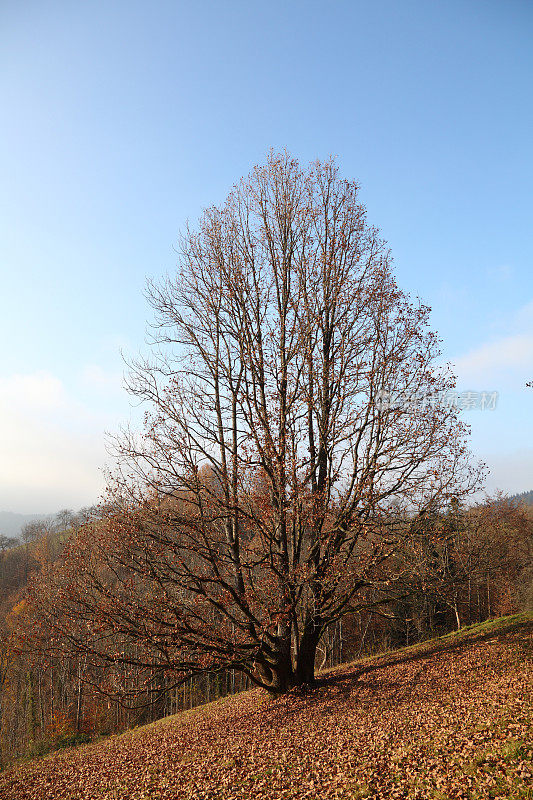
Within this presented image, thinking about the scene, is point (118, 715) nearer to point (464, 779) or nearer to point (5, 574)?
point (464, 779)

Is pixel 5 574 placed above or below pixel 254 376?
Answer: below

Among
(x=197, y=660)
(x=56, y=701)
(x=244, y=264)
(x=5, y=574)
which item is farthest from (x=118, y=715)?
(x=5, y=574)

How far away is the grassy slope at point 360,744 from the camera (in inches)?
239

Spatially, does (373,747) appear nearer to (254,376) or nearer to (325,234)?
(254,376)

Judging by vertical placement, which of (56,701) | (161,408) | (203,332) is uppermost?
(203,332)

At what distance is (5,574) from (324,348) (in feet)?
233

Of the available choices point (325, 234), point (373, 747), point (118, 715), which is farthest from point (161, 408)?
point (118, 715)

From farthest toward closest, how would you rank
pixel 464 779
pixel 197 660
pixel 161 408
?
pixel 161 408
pixel 197 660
pixel 464 779

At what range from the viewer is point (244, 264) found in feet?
45.1

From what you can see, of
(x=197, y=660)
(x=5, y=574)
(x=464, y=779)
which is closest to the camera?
(x=464, y=779)

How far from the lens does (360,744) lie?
25.2 feet

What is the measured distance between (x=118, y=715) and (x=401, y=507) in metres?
30.3

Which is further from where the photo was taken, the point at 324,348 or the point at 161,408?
the point at 324,348

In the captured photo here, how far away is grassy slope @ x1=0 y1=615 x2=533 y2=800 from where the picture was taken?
608cm
